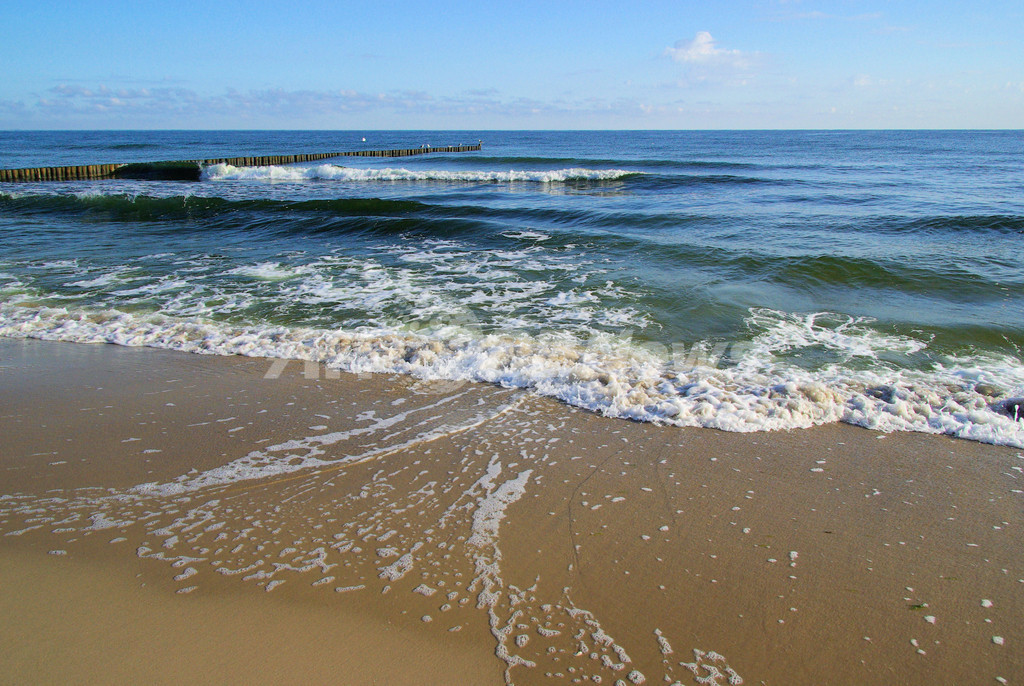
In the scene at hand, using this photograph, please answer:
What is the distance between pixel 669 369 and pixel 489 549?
127 inches

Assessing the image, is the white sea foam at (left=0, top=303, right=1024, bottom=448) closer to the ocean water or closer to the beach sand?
the ocean water

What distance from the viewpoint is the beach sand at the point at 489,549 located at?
2391 millimetres

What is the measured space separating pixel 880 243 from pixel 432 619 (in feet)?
39.3

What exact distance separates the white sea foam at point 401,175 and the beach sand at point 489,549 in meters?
21.7

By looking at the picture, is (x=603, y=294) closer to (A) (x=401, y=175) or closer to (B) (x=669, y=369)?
(B) (x=669, y=369)

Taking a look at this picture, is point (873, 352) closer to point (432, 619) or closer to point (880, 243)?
point (432, 619)

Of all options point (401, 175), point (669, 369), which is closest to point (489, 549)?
point (669, 369)

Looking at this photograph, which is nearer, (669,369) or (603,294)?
(669,369)

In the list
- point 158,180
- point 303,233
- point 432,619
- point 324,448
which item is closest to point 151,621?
point 432,619

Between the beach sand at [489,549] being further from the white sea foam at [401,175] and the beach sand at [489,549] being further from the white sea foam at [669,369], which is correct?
the white sea foam at [401,175]

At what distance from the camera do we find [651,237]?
40.3 feet

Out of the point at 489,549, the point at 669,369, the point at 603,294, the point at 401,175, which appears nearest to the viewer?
the point at 489,549

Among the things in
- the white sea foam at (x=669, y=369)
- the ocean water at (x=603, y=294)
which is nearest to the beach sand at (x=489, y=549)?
the white sea foam at (x=669, y=369)

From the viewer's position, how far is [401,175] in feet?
88.5
